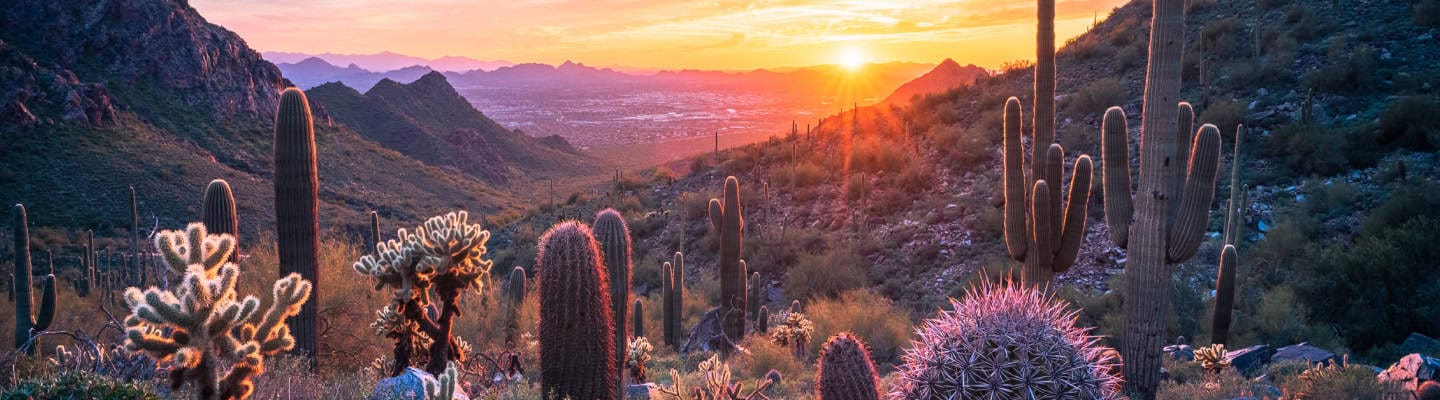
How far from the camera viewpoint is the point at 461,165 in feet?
178

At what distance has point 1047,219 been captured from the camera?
8.20 m

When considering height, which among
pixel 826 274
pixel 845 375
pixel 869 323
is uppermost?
pixel 845 375

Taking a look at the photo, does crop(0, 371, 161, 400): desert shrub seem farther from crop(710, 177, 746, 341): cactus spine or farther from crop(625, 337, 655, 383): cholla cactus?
crop(710, 177, 746, 341): cactus spine

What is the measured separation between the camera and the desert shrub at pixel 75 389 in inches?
139

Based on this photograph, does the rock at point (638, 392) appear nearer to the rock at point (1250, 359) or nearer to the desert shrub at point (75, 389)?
the desert shrub at point (75, 389)

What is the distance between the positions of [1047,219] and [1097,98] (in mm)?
15540

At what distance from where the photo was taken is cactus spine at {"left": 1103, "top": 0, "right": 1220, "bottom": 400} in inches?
271

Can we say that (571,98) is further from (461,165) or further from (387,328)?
(387,328)

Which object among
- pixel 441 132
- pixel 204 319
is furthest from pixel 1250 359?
pixel 441 132

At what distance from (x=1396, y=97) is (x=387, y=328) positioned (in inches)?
841

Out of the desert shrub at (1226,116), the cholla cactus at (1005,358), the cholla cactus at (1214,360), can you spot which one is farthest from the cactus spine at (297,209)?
the desert shrub at (1226,116)

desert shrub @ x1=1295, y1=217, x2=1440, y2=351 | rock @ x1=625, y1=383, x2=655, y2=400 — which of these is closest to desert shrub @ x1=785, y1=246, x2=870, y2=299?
desert shrub @ x1=1295, y1=217, x2=1440, y2=351

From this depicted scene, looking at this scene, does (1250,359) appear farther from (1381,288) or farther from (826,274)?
(826,274)

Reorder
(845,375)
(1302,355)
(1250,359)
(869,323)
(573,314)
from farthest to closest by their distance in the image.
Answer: (869,323)
(1250,359)
(1302,355)
(573,314)
(845,375)
